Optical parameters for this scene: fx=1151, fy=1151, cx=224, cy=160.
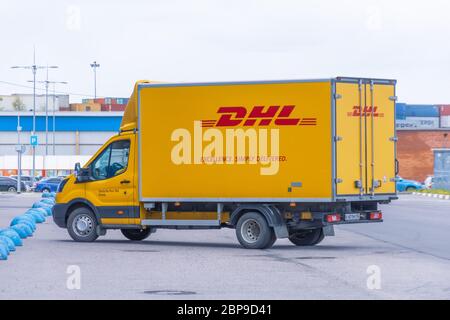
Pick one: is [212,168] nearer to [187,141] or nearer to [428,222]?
[187,141]

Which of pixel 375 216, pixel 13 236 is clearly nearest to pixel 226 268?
pixel 375 216

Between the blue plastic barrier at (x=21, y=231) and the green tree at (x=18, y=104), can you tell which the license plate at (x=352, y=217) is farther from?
the green tree at (x=18, y=104)

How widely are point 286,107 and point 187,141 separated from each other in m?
2.24

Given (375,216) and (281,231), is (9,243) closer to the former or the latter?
(281,231)

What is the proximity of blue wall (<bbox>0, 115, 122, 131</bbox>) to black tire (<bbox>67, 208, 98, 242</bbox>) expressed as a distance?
9063 cm

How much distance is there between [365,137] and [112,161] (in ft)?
17.5

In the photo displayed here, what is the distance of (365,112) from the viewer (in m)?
22.0

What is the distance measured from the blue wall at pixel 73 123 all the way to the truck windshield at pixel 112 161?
90804 millimetres

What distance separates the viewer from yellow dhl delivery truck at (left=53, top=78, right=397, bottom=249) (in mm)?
21281

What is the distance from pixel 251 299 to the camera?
13.3 m

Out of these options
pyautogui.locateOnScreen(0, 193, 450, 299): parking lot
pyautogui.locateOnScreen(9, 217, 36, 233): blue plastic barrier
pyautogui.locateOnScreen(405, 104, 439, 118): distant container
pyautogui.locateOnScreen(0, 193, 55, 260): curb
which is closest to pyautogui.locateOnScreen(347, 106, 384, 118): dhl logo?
pyautogui.locateOnScreen(0, 193, 450, 299): parking lot
